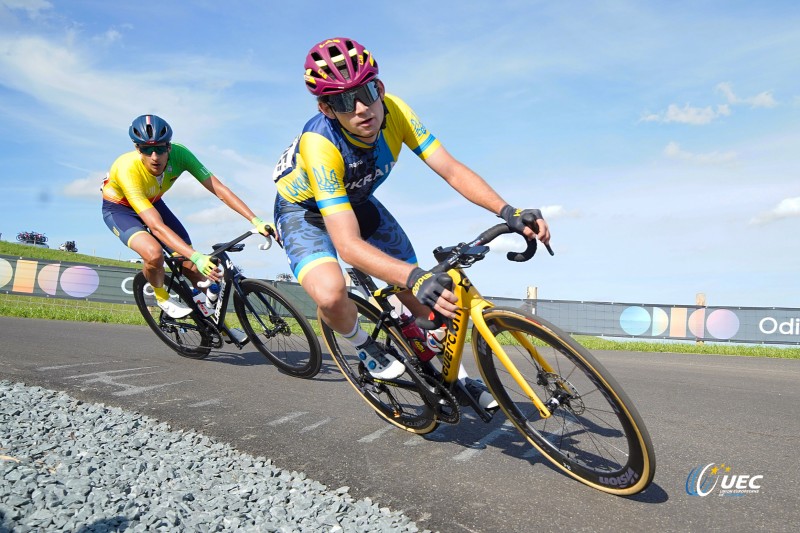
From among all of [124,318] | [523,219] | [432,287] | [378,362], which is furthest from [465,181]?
[124,318]

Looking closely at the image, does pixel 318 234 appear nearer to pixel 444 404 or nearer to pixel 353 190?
pixel 353 190

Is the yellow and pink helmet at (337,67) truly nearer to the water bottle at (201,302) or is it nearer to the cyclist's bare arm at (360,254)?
the cyclist's bare arm at (360,254)

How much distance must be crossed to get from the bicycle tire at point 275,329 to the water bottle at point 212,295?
50cm

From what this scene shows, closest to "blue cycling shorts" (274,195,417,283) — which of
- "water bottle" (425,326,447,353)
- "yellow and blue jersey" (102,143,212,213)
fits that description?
"water bottle" (425,326,447,353)

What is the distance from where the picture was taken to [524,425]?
309 cm

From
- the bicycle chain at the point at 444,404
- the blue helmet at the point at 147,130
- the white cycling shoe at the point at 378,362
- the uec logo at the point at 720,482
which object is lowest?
the uec logo at the point at 720,482

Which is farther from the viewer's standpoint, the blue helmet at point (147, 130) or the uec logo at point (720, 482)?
the blue helmet at point (147, 130)

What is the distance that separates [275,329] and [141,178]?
2315mm

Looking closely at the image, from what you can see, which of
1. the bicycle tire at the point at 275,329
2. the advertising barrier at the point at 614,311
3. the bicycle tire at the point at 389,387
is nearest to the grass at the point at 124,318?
the advertising barrier at the point at 614,311

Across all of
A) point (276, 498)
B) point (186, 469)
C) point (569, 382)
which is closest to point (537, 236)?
point (569, 382)

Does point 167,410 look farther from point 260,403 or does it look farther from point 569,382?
point 569,382

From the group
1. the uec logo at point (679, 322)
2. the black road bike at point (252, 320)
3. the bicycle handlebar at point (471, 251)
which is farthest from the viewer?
the uec logo at point (679, 322)

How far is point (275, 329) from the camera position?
19.0 ft

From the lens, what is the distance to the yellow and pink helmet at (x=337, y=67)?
10.4ft
